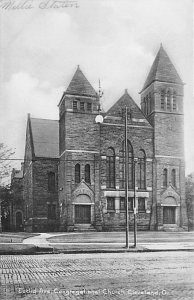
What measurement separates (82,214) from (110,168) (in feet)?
14.7

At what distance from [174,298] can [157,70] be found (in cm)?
2883

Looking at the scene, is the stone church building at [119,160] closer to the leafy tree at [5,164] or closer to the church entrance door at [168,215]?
the church entrance door at [168,215]

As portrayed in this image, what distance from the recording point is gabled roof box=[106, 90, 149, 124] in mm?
38153

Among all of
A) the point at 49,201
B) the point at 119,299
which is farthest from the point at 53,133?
the point at 119,299

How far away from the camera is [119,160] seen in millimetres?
37250

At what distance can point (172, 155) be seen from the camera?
37.7 m

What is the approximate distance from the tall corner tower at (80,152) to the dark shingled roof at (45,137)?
5030 millimetres

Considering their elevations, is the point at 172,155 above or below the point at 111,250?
above

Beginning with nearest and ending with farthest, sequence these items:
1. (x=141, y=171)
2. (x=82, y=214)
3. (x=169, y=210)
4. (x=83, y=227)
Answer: (x=83, y=227), (x=82, y=214), (x=141, y=171), (x=169, y=210)

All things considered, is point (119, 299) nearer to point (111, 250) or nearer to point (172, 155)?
point (111, 250)

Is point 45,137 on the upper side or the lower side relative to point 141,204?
upper

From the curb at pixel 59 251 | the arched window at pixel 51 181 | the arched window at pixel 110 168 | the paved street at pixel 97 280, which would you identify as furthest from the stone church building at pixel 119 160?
the paved street at pixel 97 280

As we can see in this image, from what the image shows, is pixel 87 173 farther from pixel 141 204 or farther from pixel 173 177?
pixel 173 177

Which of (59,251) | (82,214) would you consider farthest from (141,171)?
(59,251)
